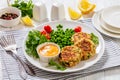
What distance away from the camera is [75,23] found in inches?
74.2

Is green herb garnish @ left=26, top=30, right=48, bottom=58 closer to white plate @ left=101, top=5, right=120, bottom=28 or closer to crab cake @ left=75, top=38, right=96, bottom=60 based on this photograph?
crab cake @ left=75, top=38, right=96, bottom=60

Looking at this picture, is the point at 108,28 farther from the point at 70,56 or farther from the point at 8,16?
the point at 8,16

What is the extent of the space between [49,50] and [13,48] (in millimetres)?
220

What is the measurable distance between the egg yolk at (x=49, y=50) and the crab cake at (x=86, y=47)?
4.9 inches

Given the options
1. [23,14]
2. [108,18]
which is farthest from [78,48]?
[23,14]

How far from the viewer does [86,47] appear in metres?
1.62

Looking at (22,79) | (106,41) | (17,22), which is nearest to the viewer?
(22,79)

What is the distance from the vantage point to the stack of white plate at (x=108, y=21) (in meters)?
1.85

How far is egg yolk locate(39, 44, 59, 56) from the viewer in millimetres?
1597

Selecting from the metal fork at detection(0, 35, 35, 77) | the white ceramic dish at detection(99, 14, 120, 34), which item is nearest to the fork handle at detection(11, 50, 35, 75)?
the metal fork at detection(0, 35, 35, 77)

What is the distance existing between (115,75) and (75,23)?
0.46 m

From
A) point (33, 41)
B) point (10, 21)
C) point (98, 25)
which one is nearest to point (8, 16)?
point (10, 21)

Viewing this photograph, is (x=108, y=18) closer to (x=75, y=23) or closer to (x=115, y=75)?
(x=75, y=23)

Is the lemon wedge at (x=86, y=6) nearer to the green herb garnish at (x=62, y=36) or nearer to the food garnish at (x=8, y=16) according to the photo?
the green herb garnish at (x=62, y=36)
